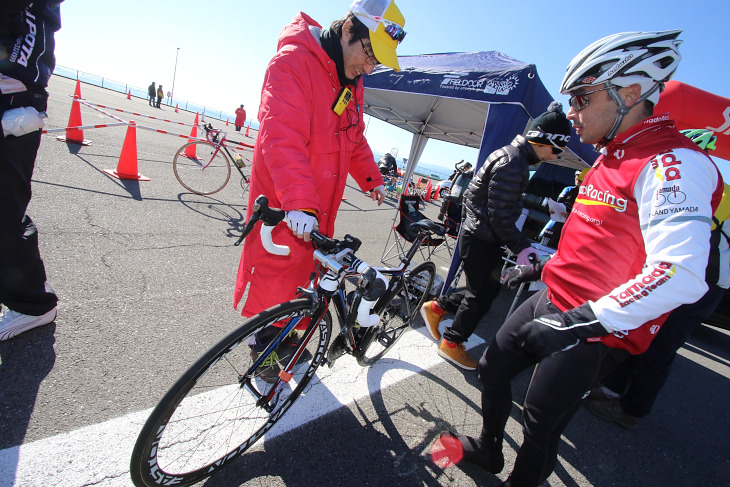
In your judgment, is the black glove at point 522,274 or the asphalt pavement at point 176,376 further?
the black glove at point 522,274

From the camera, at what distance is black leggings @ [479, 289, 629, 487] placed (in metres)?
1.49

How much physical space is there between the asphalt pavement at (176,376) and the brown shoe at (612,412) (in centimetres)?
8

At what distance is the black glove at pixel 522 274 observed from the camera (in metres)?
2.08

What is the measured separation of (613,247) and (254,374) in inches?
73.2

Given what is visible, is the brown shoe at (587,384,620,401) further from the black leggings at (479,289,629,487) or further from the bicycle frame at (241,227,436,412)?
the bicycle frame at (241,227,436,412)

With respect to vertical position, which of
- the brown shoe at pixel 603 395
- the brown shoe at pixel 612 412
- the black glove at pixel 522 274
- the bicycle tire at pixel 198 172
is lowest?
the brown shoe at pixel 612 412

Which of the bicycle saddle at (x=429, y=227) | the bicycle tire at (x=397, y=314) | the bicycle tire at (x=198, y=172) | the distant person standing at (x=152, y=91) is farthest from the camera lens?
the distant person standing at (x=152, y=91)

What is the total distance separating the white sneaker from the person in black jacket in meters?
3.06

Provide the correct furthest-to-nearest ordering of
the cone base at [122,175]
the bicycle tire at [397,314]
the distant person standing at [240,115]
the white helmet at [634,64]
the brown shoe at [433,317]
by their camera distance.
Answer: the distant person standing at [240,115] < the cone base at [122,175] < the brown shoe at [433,317] < the bicycle tire at [397,314] < the white helmet at [634,64]

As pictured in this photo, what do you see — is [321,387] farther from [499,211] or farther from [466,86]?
[466,86]

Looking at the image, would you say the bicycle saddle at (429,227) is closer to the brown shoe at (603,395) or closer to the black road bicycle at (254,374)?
the black road bicycle at (254,374)

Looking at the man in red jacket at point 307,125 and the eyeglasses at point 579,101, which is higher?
the eyeglasses at point 579,101

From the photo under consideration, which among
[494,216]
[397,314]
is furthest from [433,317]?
[494,216]

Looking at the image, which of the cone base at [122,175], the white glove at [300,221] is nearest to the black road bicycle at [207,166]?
the cone base at [122,175]
